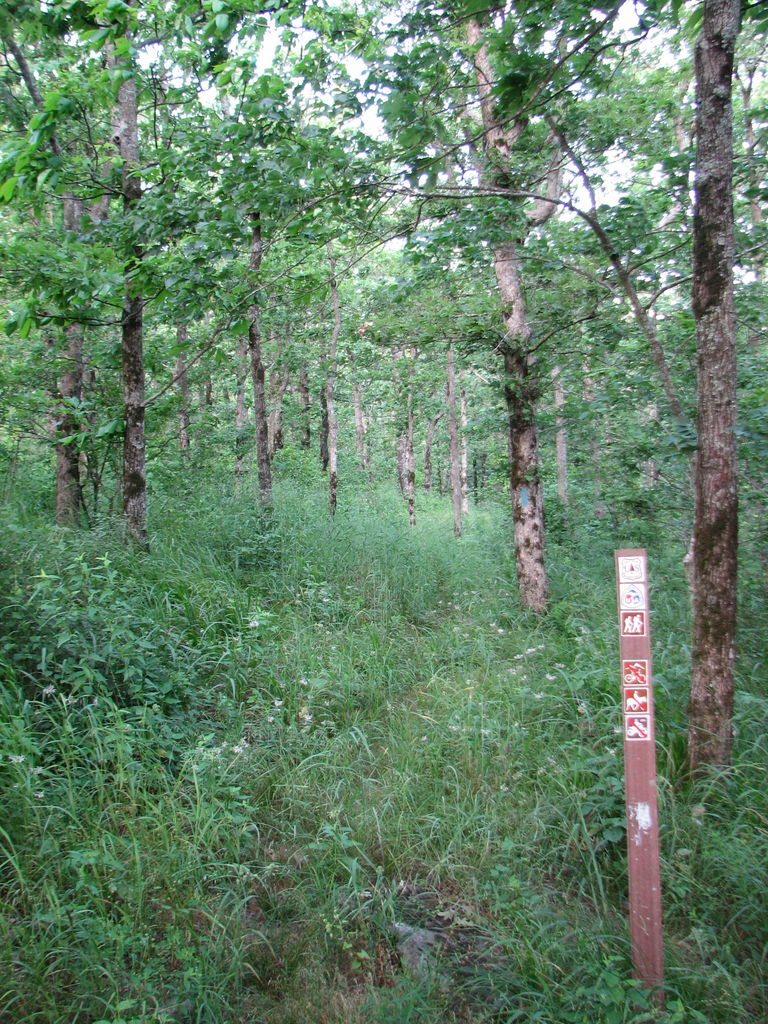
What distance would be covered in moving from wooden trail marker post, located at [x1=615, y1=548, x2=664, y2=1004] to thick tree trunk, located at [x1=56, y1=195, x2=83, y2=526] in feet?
21.4

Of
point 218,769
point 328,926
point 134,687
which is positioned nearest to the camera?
point 328,926

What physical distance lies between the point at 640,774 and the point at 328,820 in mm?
1963

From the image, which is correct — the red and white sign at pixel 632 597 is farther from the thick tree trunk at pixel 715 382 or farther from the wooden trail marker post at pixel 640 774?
the thick tree trunk at pixel 715 382

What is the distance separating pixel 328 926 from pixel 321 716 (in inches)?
80.7

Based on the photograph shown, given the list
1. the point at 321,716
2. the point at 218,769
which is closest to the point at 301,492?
the point at 321,716

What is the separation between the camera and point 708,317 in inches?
138

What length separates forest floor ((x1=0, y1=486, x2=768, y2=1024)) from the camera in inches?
103

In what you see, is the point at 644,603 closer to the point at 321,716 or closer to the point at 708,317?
the point at 708,317

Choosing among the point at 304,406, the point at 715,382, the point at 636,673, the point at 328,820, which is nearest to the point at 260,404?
the point at 328,820

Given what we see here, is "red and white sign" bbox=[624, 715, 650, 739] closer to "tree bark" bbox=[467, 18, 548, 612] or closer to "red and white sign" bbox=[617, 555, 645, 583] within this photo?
"red and white sign" bbox=[617, 555, 645, 583]

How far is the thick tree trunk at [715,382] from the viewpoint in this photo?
11.3 ft

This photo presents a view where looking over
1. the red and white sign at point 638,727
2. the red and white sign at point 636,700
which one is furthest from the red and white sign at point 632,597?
the red and white sign at point 638,727

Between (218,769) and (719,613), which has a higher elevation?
(719,613)

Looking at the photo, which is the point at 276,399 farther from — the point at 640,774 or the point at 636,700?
the point at 640,774
